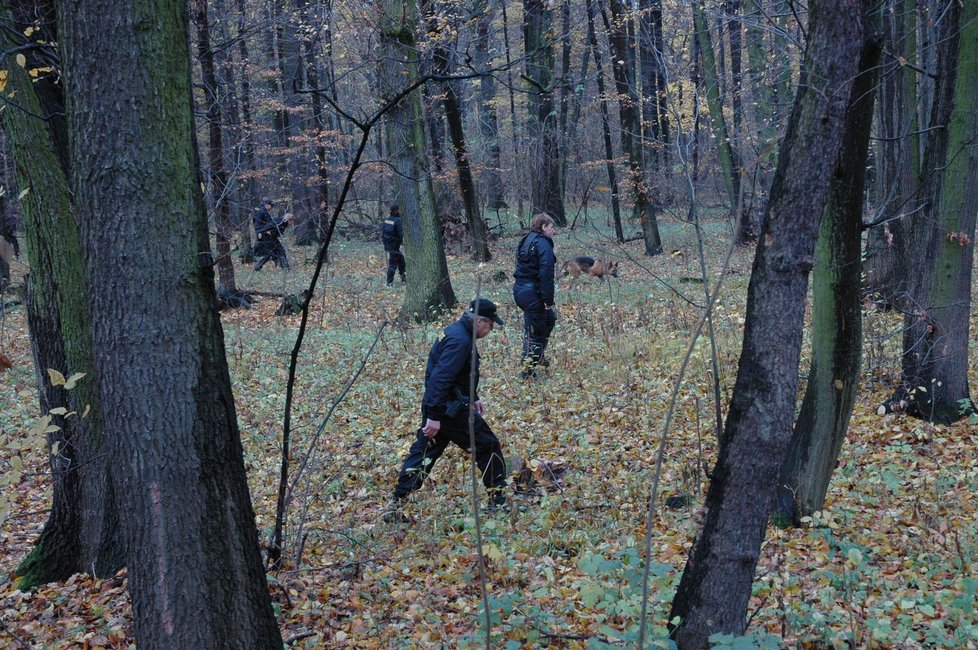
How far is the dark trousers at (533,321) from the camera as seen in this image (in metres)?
9.83

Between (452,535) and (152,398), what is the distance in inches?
131

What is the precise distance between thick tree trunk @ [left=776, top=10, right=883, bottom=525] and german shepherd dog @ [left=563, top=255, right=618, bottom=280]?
9.89 m

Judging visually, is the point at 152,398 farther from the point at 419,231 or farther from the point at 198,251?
the point at 419,231

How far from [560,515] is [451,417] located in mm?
1183

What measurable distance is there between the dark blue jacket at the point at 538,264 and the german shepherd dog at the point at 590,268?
227 inches

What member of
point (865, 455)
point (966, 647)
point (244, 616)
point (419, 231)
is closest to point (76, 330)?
point (244, 616)

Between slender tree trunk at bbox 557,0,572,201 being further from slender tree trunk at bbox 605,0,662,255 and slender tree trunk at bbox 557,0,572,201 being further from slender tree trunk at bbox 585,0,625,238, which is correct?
slender tree trunk at bbox 605,0,662,255

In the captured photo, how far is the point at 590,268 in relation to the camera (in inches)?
658

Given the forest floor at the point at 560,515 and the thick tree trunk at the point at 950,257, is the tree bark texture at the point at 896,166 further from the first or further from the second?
the forest floor at the point at 560,515

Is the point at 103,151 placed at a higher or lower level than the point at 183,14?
lower

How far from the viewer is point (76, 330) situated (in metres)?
5.26

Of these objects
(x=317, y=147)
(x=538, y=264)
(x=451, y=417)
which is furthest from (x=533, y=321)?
(x=317, y=147)

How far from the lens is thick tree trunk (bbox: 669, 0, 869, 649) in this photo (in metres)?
3.34

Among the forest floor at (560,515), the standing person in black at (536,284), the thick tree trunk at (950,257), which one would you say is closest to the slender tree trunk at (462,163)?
the forest floor at (560,515)
